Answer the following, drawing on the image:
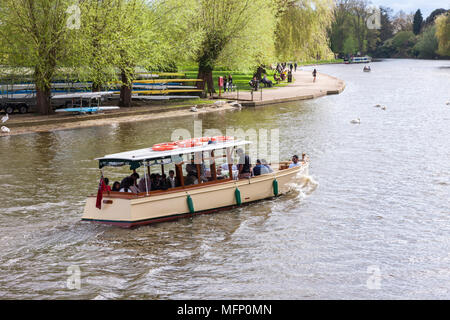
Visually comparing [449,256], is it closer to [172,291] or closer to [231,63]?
[172,291]

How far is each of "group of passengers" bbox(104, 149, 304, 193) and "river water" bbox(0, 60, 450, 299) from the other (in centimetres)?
119

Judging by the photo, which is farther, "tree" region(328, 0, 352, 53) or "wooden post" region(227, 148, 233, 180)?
"tree" region(328, 0, 352, 53)

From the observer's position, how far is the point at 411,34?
186375 millimetres

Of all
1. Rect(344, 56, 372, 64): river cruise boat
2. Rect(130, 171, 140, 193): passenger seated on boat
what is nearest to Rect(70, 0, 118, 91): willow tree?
Rect(130, 171, 140, 193): passenger seated on boat

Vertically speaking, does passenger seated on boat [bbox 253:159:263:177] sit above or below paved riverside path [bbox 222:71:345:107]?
below

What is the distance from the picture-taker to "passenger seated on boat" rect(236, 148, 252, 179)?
756 inches

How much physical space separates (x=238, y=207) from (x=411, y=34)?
602 feet

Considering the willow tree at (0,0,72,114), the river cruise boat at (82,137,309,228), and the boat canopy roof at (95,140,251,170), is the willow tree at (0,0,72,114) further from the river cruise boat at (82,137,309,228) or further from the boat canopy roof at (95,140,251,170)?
the boat canopy roof at (95,140,251,170)

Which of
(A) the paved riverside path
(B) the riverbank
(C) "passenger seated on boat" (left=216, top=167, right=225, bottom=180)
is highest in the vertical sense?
(A) the paved riverside path

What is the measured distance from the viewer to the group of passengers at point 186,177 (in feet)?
57.1

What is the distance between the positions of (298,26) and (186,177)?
158 ft

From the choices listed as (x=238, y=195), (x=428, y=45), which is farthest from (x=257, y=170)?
(x=428, y=45)

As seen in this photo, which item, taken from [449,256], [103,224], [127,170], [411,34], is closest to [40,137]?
[127,170]

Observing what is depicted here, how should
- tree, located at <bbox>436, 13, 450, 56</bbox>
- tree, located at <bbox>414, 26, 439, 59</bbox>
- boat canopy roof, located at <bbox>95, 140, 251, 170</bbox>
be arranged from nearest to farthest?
boat canopy roof, located at <bbox>95, 140, 251, 170</bbox> < tree, located at <bbox>436, 13, 450, 56</bbox> < tree, located at <bbox>414, 26, 439, 59</bbox>
